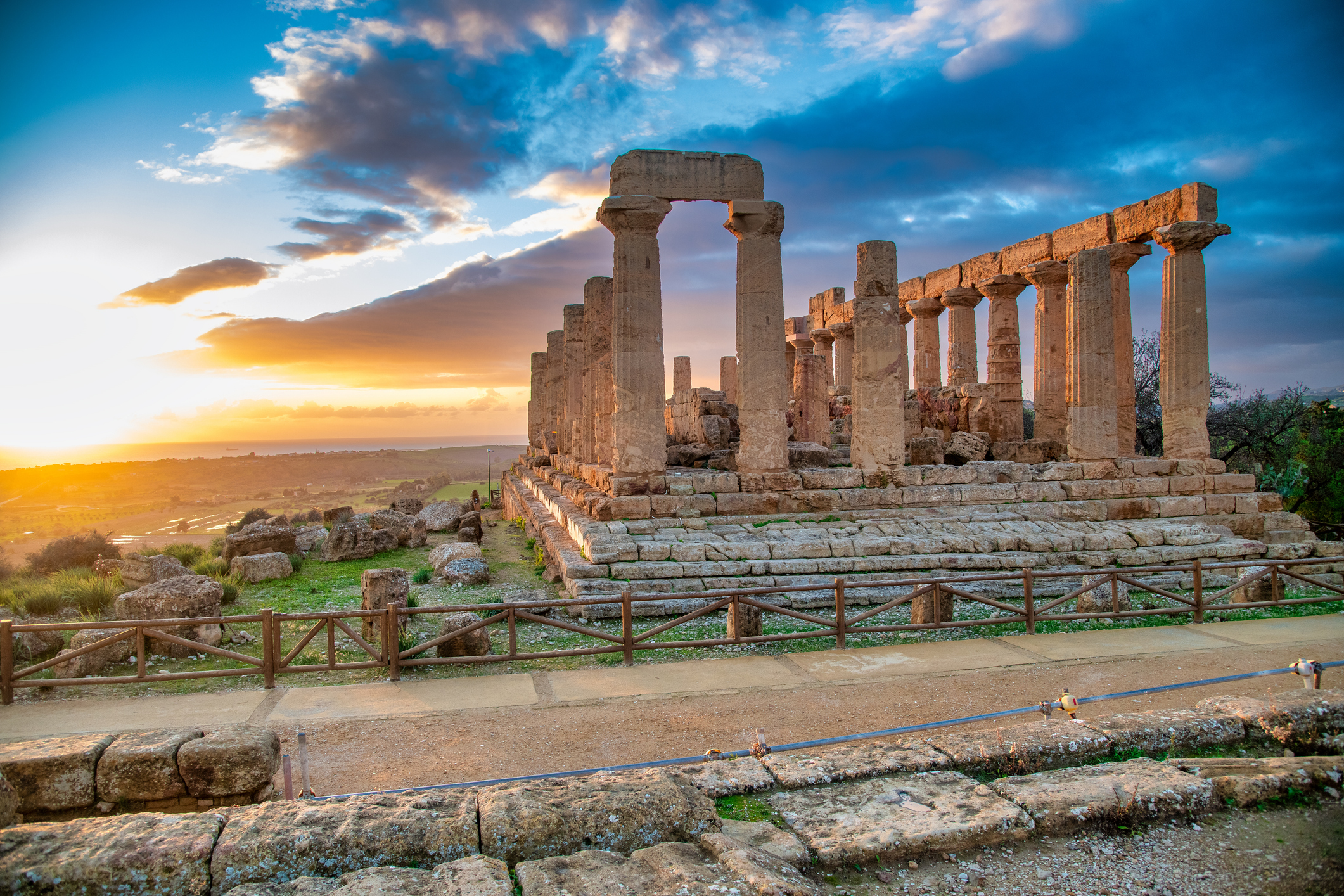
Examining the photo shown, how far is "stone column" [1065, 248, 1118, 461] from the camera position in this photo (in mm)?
16312

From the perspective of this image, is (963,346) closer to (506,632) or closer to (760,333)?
(760,333)

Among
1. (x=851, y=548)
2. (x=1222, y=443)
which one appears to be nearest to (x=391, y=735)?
(x=851, y=548)

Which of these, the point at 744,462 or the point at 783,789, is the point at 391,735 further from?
the point at 744,462

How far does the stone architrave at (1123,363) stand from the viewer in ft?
58.8

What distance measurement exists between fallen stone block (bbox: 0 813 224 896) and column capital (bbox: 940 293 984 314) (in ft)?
71.9

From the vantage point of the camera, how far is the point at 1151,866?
156 inches

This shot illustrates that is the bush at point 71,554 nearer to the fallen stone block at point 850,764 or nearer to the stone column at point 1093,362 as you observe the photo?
the fallen stone block at point 850,764

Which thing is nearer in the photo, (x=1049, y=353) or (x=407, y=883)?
(x=407, y=883)

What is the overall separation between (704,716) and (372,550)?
12466 mm

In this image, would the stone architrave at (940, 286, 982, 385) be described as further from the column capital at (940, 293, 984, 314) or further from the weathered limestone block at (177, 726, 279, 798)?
the weathered limestone block at (177, 726, 279, 798)

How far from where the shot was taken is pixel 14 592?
11984mm

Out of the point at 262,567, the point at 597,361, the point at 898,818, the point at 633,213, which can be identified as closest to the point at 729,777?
the point at 898,818

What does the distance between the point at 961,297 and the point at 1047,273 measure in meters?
3.40

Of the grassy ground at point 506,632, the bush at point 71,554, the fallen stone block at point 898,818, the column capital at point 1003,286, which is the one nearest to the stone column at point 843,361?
the column capital at point 1003,286
